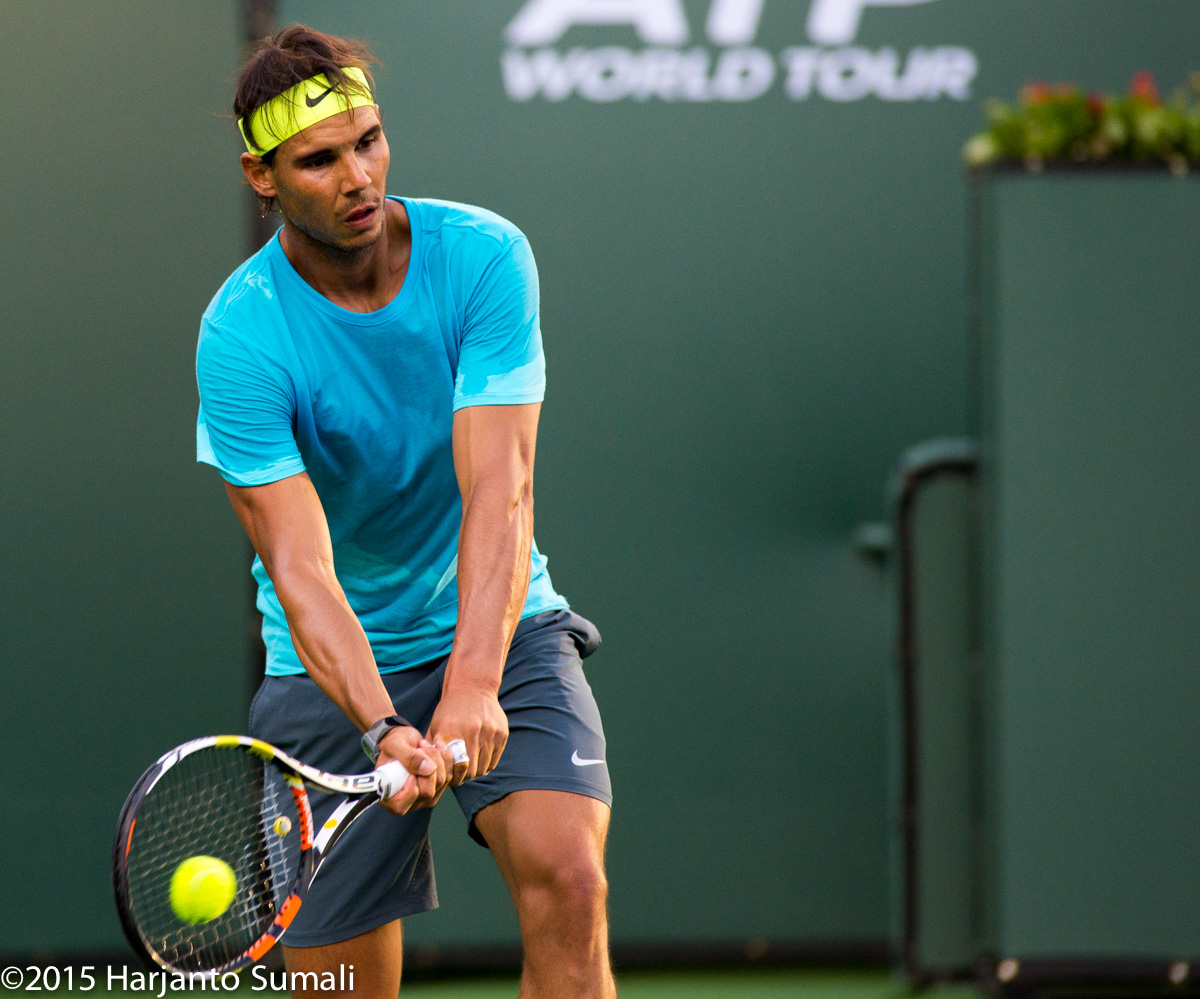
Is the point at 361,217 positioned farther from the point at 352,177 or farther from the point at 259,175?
the point at 259,175

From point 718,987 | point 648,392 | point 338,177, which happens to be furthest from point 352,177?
point 718,987

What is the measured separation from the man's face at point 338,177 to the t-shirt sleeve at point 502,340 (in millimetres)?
194

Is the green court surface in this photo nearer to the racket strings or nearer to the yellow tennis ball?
the racket strings

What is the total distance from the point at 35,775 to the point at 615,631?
5.20 ft

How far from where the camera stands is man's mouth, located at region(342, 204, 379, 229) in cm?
218

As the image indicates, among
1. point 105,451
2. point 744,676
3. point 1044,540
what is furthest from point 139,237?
point 1044,540

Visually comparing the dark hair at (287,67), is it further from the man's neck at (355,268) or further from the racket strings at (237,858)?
the racket strings at (237,858)

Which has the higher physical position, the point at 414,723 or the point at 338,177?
the point at 338,177


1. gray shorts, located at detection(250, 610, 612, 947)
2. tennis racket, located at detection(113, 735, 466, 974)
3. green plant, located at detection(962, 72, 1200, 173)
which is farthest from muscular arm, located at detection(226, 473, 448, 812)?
green plant, located at detection(962, 72, 1200, 173)

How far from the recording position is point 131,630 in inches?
154

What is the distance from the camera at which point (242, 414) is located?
86.9 inches

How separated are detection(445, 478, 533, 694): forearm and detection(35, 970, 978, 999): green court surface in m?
1.92

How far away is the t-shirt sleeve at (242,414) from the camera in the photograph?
7.16 feet

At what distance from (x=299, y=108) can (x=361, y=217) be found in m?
0.18
